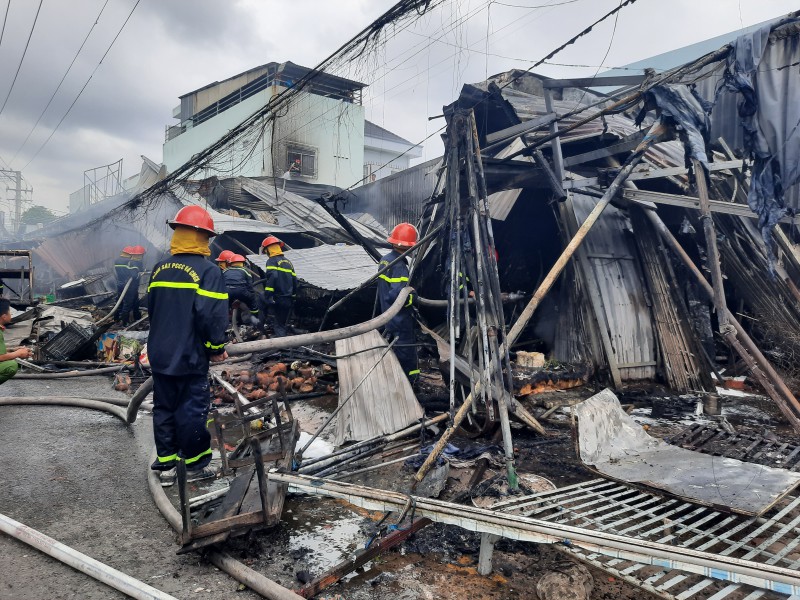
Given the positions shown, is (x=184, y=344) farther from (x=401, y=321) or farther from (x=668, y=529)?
(x=668, y=529)

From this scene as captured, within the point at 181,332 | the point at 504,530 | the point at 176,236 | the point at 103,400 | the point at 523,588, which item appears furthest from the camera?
the point at 103,400

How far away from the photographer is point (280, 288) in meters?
9.11

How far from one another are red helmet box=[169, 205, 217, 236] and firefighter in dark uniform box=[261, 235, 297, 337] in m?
5.20

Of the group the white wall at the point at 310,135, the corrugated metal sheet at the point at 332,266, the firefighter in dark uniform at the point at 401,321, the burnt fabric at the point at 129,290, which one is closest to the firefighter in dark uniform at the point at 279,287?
the corrugated metal sheet at the point at 332,266

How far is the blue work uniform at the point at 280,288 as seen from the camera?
910cm

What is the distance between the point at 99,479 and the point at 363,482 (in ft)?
7.08

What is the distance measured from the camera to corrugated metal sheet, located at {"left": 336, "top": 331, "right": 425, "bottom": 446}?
4781 mm

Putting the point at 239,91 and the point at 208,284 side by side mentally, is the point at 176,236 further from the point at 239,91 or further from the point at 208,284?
the point at 239,91

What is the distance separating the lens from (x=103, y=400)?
6.09 metres

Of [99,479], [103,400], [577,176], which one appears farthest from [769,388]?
[103,400]

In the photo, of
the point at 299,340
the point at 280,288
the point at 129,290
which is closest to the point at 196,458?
the point at 299,340

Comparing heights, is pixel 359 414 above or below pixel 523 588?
above

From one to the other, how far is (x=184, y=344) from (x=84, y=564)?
58.2 inches

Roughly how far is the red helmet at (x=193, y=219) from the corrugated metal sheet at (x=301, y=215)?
31.8 feet
